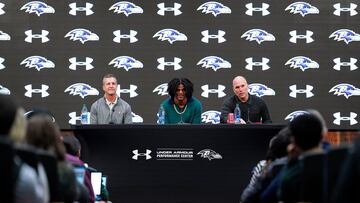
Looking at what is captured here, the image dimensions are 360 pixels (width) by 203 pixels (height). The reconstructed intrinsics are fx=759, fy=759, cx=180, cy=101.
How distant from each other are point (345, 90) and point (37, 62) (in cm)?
473

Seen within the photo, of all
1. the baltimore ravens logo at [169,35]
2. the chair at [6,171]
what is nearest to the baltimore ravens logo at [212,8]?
the baltimore ravens logo at [169,35]

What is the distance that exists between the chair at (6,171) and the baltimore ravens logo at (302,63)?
854cm

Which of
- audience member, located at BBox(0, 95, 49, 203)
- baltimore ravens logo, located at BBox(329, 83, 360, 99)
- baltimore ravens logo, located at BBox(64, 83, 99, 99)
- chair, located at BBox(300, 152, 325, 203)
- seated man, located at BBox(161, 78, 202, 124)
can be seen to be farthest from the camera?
baltimore ravens logo, located at BBox(329, 83, 360, 99)

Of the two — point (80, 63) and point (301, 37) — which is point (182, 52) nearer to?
point (80, 63)

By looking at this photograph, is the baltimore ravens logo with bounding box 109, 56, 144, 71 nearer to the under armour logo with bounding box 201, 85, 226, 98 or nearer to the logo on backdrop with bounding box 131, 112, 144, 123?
the logo on backdrop with bounding box 131, 112, 144, 123

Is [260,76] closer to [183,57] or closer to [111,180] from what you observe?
[183,57]

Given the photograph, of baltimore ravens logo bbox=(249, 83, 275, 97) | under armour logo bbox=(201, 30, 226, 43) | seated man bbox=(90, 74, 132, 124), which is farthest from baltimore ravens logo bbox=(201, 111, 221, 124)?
seated man bbox=(90, 74, 132, 124)

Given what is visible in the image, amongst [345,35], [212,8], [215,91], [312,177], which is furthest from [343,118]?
[312,177]

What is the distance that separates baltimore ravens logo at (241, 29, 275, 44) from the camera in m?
11.6

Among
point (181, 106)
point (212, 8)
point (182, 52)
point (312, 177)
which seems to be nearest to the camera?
point (312, 177)

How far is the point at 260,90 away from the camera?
11.6 meters

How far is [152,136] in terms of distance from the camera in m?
9.02

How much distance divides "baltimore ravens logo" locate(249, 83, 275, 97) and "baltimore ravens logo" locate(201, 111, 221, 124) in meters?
0.63

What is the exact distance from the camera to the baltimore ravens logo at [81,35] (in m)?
11.6
